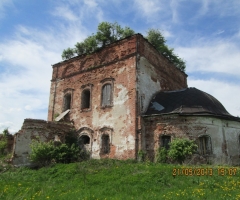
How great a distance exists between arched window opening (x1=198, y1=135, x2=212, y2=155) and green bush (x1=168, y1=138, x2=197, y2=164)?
865 millimetres

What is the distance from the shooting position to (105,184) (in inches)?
334

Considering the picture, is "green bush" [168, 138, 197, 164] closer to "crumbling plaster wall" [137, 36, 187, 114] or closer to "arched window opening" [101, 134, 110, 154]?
"crumbling plaster wall" [137, 36, 187, 114]

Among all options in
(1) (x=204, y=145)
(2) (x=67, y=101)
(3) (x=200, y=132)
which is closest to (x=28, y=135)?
(2) (x=67, y=101)

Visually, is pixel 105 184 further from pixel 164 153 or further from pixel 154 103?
pixel 154 103

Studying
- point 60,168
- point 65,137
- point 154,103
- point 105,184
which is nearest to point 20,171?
point 60,168

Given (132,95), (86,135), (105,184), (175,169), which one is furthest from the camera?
(86,135)

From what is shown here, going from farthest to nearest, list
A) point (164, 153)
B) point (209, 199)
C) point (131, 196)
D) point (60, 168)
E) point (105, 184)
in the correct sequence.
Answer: point (164, 153) → point (60, 168) → point (105, 184) → point (131, 196) → point (209, 199)

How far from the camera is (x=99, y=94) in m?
16.4

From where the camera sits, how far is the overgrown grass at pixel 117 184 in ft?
22.6

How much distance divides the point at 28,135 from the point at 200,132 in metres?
9.78

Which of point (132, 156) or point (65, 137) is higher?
point (65, 137)

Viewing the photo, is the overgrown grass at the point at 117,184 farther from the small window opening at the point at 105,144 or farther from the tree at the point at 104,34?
the tree at the point at 104,34

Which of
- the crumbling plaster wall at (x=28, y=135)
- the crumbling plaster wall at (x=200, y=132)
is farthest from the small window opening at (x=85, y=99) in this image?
the crumbling plaster wall at (x=200, y=132)

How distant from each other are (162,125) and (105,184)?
611 cm
